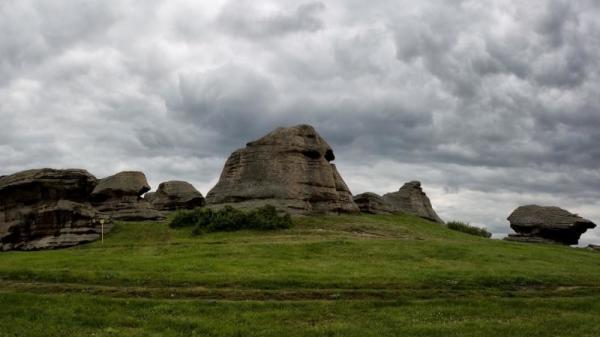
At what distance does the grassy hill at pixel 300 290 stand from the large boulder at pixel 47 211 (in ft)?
15.4

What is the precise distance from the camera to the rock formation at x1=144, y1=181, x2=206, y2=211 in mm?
67500

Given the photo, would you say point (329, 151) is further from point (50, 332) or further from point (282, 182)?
point (50, 332)

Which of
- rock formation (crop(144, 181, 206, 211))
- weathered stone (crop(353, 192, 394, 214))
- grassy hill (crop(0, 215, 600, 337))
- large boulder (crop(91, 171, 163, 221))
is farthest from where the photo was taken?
rock formation (crop(144, 181, 206, 211))

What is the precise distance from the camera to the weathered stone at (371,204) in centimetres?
6462

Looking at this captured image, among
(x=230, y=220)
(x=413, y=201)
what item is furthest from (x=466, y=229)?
(x=230, y=220)

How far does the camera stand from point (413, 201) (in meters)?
78.2

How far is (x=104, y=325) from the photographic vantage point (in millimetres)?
22156

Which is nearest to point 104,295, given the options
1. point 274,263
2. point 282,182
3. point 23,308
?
point 23,308

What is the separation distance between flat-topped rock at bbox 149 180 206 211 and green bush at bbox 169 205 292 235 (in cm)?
1532

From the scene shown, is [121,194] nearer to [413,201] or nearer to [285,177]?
[285,177]

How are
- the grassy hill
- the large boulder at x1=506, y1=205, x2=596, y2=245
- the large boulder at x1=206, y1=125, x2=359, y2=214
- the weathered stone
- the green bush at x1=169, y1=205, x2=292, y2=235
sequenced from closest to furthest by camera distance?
1. the grassy hill
2. the green bush at x1=169, y1=205, x2=292, y2=235
3. the large boulder at x1=206, y1=125, x2=359, y2=214
4. the large boulder at x1=506, y1=205, x2=596, y2=245
5. the weathered stone

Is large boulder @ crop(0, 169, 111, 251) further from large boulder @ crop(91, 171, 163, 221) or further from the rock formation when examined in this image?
the rock formation

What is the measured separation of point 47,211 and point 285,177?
69.6 ft

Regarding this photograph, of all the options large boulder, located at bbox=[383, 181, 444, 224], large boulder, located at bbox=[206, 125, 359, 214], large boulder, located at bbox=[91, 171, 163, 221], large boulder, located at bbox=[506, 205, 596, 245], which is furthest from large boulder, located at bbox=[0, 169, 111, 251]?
large boulder, located at bbox=[506, 205, 596, 245]
